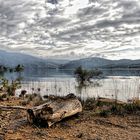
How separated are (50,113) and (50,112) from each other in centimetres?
6

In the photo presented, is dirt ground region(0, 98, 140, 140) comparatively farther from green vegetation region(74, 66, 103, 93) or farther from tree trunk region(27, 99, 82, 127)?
green vegetation region(74, 66, 103, 93)

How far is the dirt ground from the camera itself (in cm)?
1070

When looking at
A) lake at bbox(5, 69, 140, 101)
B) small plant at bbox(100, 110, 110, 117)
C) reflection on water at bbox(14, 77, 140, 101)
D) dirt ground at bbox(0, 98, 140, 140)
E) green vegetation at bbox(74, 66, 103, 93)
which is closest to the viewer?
dirt ground at bbox(0, 98, 140, 140)

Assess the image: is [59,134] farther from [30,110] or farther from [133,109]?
[133,109]

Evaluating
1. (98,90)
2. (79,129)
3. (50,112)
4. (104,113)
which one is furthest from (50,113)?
(98,90)

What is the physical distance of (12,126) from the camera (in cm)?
1224

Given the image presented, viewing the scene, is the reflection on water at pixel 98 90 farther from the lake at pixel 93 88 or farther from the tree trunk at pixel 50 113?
the tree trunk at pixel 50 113

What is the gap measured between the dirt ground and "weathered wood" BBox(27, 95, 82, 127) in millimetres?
253

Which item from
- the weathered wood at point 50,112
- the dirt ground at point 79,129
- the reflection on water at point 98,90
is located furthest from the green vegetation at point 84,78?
the weathered wood at point 50,112

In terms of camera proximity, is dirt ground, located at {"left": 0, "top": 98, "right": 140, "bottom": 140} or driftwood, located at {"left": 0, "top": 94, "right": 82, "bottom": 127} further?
driftwood, located at {"left": 0, "top": 94, "right": 82, "bottom": 127}

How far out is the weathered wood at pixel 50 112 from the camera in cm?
1186

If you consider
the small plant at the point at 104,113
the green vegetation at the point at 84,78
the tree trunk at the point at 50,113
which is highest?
the green vegetation at the point at 84,78

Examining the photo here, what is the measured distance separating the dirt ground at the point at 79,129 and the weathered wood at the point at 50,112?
0.25 metres

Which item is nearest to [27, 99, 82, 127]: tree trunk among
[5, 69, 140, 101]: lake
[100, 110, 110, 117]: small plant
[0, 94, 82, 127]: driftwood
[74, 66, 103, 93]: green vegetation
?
[0, 94, 82, 127]: driftwood
